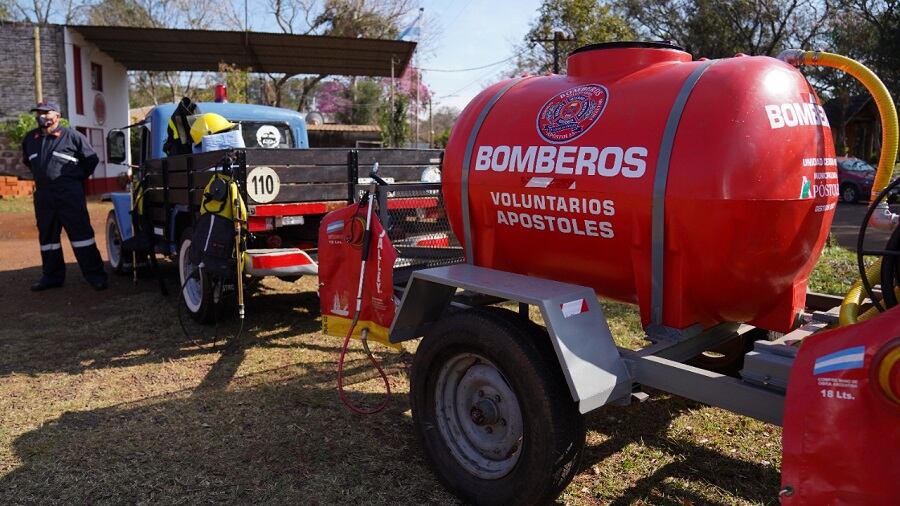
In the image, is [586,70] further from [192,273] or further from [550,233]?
[192,273]

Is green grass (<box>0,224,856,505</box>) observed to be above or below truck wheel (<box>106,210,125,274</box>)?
below

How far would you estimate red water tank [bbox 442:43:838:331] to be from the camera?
2572 mm

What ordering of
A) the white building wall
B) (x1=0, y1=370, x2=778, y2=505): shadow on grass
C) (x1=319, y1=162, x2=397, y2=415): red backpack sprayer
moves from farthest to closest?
the white building wall < (x1=319, y1=162, x2=397, y2=415): red backpack sprayer < (x1=0, y1=370, x2=778, y2=505): shadow on grass

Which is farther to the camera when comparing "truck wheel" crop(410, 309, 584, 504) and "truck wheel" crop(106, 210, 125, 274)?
"truck wheel" crop(106, 210, 125, 274)

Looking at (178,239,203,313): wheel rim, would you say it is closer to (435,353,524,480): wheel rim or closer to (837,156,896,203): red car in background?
(435,353,524,480): wheel rim

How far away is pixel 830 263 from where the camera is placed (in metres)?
7.28

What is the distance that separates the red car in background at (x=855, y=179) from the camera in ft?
64.0

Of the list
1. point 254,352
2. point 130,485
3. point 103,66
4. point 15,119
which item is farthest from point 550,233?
point 103,66

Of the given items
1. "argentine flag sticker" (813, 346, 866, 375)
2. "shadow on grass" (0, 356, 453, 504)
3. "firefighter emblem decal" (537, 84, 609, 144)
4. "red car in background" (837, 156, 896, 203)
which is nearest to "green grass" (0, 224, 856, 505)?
"shadow on grass" (0, 356, 453, 504)

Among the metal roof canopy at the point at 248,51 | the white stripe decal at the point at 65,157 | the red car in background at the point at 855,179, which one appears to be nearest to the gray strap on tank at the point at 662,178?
the white stripe decal at the point at 65,157

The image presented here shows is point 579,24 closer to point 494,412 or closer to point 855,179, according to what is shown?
point 855,179

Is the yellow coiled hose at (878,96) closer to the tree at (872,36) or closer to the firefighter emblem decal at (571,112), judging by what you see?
the firefighter emblem decal at (571,112)

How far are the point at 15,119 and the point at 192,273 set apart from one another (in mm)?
18758

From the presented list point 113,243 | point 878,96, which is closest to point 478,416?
point 878,96
